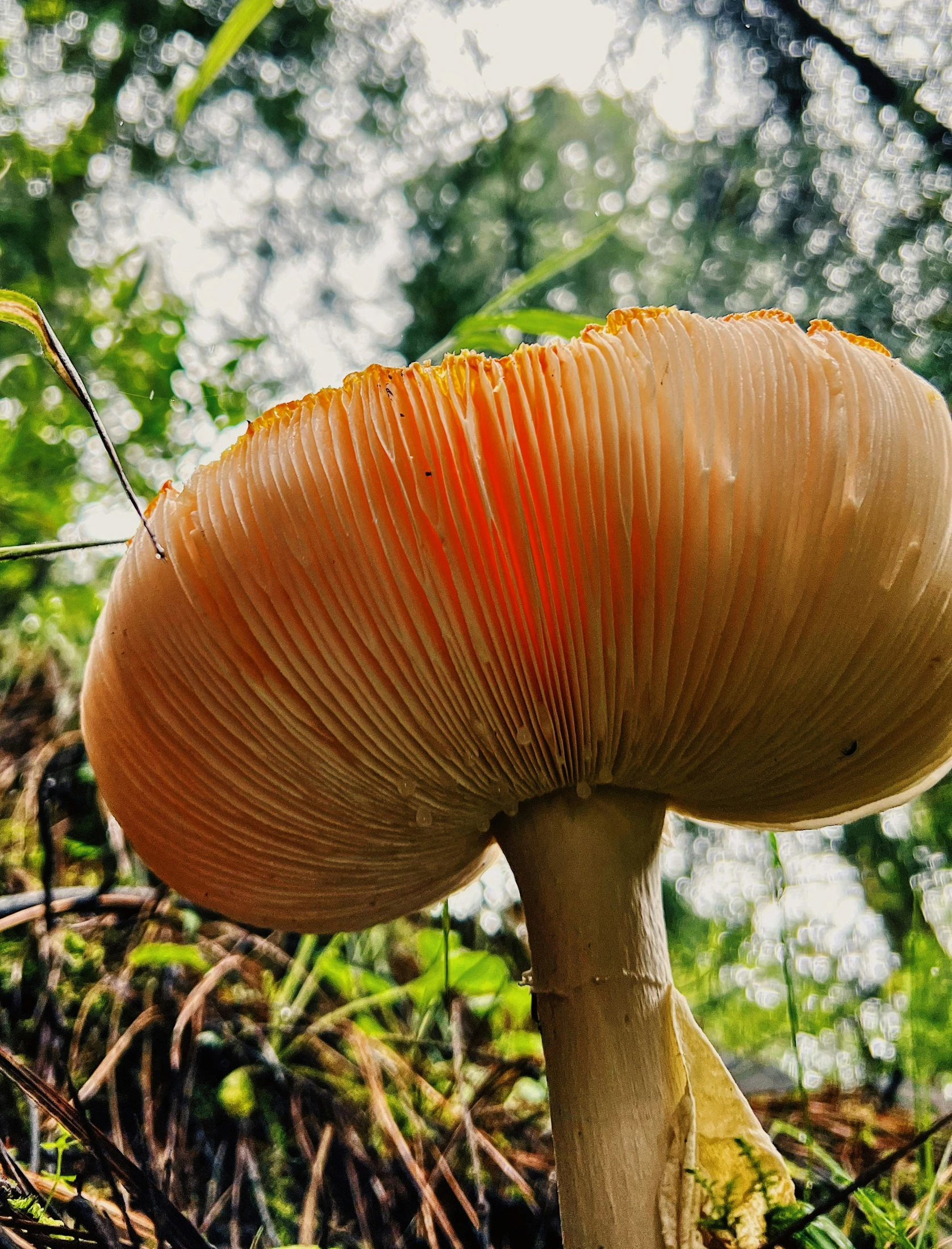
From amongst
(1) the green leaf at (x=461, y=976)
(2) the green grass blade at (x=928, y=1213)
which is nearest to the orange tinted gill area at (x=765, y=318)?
(2) the green grass blade at (x=928, y=1213)

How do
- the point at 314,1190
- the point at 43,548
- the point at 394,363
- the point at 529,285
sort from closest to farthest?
the point at 43,548 < the point at 314,1190 < the point at 529,285 < the point at 394,363

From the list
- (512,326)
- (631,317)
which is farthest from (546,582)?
(512,326)

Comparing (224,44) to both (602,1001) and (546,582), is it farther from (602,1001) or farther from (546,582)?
(602,1001)

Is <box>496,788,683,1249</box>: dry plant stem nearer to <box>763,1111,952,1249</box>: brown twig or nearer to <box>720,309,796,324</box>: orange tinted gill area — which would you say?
<box>763,1111,952,1249</box>: brown twig

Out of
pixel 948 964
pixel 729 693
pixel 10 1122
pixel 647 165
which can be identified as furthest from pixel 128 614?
pixel 647 165

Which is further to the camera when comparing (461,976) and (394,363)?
(394,363)

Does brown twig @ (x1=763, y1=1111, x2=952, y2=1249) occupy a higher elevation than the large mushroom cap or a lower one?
lower

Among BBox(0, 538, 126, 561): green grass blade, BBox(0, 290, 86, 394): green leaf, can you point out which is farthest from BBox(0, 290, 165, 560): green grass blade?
BBox(0, 538, 126, 561): green grass blade

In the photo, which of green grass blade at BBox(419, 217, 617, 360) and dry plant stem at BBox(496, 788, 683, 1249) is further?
green grass blade at BBox(419, 217, 617, 360)
